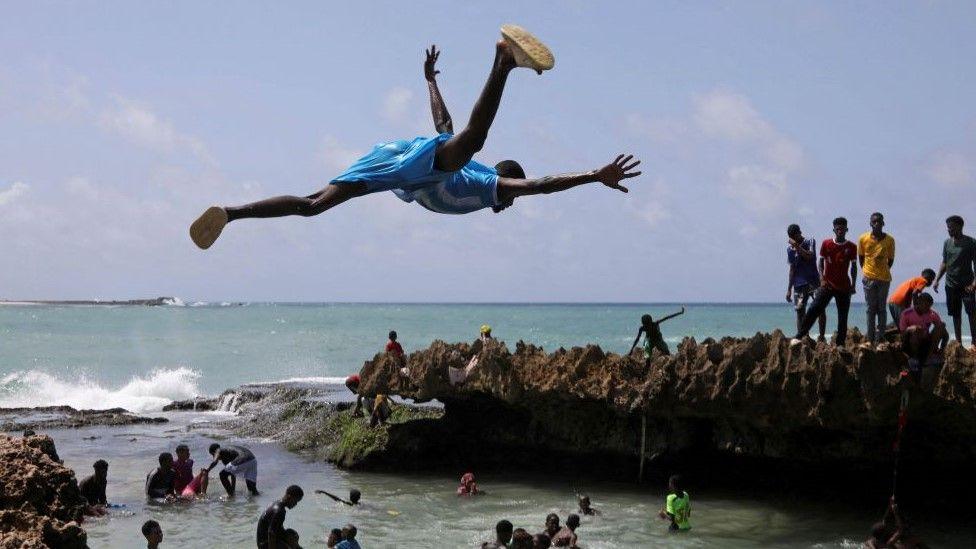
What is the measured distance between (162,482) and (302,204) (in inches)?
531

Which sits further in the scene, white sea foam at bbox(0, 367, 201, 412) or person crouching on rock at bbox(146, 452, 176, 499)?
white sea foam at bbox(0, 367, 201, 412)

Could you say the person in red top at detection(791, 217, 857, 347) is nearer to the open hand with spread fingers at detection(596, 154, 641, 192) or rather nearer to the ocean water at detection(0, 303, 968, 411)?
the open hand with spread fingers at detection(596, 154, 641, 192)

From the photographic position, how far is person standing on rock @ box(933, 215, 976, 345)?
14.0m

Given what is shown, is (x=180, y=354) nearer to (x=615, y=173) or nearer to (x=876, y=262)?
(x=876, y=262)

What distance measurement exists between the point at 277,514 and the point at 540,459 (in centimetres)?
824

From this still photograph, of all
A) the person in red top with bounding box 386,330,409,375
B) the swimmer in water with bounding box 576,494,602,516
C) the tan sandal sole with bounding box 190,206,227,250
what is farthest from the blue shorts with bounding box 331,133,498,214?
the person in red top with bounding box 386,330,409,375

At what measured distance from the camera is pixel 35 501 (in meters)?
9.16

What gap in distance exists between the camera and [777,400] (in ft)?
49.1

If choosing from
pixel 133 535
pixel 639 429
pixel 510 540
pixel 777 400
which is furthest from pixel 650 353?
pixel 133 535

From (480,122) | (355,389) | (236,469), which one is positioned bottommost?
(236,469)

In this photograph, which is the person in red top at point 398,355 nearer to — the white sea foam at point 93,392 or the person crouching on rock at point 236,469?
the person crouching on rock at point 236,469

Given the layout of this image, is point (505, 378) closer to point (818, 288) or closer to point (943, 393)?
point (818, 288)

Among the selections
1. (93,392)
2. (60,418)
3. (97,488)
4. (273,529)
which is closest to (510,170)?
(273,529)

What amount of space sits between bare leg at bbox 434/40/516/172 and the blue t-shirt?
896cm
